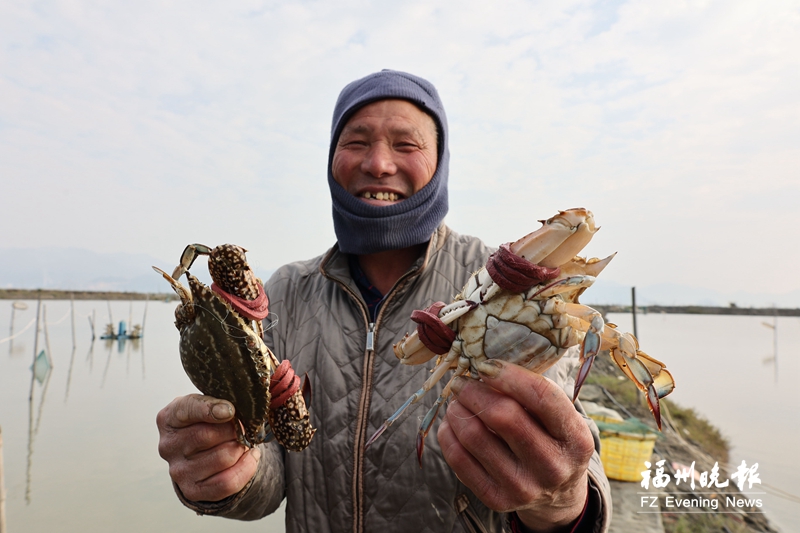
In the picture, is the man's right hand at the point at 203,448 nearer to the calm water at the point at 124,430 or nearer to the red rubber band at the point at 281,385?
the red rubber band at the point at 281,385

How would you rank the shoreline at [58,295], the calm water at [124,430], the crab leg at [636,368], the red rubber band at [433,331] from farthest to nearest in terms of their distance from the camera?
the shoreline at [58,295] → the calm water at [124,430] → the red rubber band at [433,331] → the crab leg at [636,368]

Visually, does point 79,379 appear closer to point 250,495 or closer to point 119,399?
point 119,399

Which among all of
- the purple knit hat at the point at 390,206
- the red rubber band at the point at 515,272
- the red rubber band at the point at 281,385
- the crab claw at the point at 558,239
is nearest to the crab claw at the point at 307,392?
the red rubber band at the point at 281,385

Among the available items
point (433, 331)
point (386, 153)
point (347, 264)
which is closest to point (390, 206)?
point (386, 153)

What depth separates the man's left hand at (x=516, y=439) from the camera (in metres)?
1.75

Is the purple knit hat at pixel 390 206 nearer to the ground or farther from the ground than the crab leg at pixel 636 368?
farther from the ground

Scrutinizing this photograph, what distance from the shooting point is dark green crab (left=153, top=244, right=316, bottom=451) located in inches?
79.4

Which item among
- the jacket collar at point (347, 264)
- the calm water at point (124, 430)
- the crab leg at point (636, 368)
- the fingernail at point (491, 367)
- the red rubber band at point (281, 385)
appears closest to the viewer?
the crab leg at point (636, 368)

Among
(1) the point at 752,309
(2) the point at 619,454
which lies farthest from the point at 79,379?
(1) the point at 752,309

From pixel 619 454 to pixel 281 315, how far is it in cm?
783

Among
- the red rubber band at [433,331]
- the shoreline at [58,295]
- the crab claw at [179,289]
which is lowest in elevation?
the shoreline at [58,295]

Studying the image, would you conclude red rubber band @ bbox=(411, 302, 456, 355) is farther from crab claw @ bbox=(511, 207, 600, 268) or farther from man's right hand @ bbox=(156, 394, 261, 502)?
man's right hand @ bbox=(156, 394, 261, 502)

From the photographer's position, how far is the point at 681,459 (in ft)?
37.2

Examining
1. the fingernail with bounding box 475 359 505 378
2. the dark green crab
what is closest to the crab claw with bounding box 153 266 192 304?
the dark green crab
